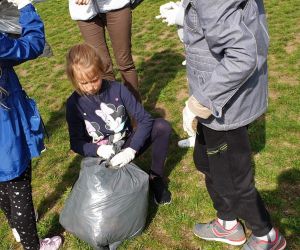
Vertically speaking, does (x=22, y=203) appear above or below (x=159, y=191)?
above

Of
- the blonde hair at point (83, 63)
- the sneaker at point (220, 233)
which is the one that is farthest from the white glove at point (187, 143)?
the blonde hair at point (83, 63)

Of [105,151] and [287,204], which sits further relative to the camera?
[287,204]

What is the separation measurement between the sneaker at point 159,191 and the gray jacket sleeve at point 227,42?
4.21 feet

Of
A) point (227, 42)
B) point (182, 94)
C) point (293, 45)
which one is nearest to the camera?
point (227, 42)

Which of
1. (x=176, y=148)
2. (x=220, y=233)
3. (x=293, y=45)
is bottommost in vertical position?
(x=293, y=45)

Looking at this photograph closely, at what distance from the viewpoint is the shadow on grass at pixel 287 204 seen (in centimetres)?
256

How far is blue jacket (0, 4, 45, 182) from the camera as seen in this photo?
2.13m

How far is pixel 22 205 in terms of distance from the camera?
241 cm

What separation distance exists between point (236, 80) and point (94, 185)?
1.15 meters

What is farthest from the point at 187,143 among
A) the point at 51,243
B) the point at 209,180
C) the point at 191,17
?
the point at 191,17

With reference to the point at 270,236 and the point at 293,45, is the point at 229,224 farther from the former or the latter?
the point at 293,45

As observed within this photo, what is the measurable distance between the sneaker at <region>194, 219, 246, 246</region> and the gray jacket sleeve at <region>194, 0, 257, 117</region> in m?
1.14

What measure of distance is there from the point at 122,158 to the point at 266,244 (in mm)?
994

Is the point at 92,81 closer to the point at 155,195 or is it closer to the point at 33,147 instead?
the point at 33,147
